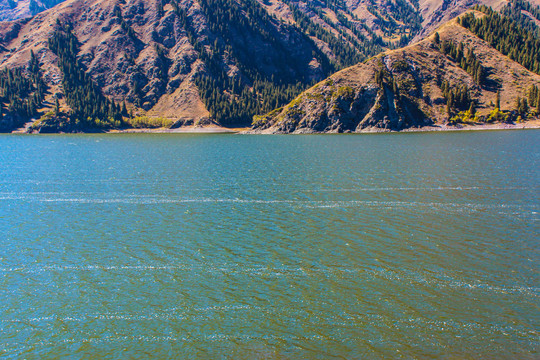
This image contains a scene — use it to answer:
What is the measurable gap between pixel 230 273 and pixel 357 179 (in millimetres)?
39041

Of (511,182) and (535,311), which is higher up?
(511,182)

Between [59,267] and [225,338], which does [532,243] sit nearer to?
[225,338]

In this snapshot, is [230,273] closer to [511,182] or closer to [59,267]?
[59,267]

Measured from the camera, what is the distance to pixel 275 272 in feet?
86.4

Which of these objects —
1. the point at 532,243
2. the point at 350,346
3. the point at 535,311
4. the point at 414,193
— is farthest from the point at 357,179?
the point at 350,346

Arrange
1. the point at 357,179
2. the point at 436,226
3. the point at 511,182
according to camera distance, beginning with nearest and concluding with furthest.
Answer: the point at 436,226 → the point at 511,182 → the point at 357,179

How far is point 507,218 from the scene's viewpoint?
3734 cm

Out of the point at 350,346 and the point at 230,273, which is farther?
the point at 230,273

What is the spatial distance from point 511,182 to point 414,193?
16.9m

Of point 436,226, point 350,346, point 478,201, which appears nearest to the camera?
point 350,346

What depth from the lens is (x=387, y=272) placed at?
25781mm

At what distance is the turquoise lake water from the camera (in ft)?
60.9

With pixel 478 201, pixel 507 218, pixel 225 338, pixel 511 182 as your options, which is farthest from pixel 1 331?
pixel 511 182

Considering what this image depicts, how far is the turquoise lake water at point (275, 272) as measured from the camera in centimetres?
1856
